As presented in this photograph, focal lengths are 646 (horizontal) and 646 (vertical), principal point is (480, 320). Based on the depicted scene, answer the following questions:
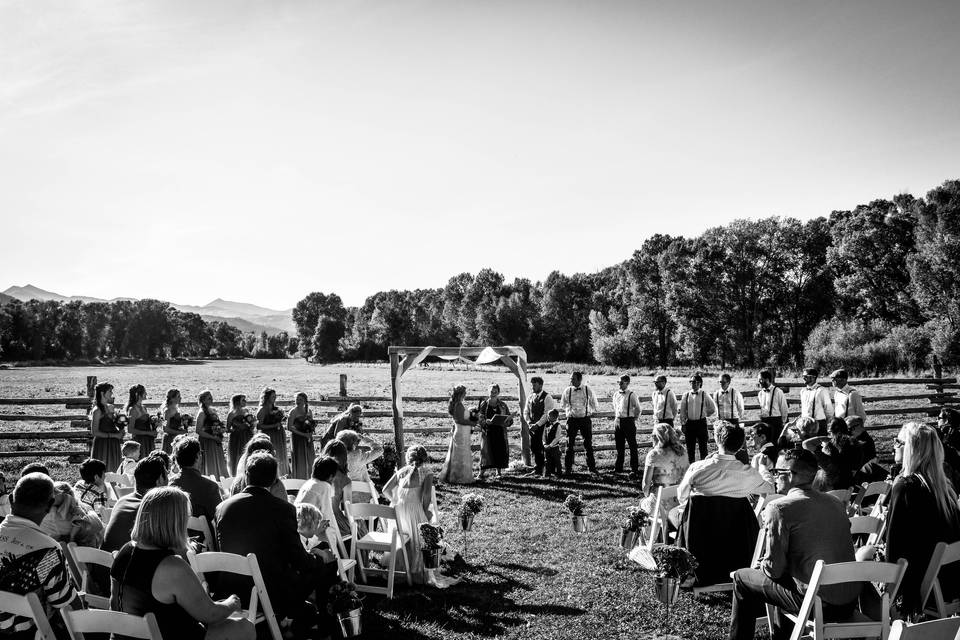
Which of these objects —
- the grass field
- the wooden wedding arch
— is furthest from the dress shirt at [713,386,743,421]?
the wooden wedding arch

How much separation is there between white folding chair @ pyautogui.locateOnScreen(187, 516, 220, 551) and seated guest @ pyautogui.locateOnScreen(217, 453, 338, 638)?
0.96 m

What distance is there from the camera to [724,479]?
239 inches

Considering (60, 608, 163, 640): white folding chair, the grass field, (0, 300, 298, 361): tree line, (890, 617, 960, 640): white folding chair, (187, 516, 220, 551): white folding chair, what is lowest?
the grass field

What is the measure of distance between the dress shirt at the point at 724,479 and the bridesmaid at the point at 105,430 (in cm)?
880

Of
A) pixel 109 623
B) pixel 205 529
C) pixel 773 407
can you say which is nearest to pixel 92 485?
Result: pixel 205 529

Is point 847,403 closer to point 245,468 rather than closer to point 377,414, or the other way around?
point 245,468

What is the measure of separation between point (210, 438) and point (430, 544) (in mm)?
5645

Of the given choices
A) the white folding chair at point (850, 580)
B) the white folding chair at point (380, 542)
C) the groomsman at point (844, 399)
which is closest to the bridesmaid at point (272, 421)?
the white folding chair at point (380, 542)

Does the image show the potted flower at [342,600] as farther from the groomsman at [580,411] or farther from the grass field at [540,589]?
the groomsman at [580,411]

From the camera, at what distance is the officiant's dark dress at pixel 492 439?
42.1ft

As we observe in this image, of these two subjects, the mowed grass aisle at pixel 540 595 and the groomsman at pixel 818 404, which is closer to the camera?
the mowed grass aisle at pixel 540 595

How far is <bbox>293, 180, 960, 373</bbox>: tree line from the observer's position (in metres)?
39.3

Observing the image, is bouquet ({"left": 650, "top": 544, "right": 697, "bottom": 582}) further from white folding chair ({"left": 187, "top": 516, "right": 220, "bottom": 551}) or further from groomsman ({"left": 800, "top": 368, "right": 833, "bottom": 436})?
groomsman ({"left": 800, "top": 368, "right": 833, "bottom": 436})

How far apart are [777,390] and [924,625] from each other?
10.7 meters
